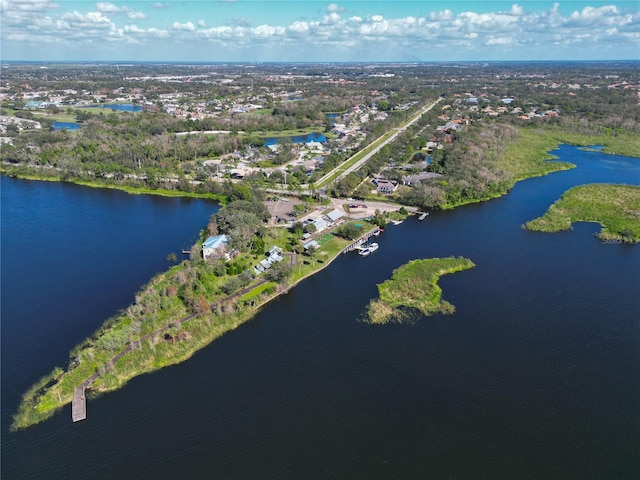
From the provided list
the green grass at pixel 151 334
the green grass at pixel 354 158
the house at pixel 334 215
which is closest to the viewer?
the green grass at pixel 151 334

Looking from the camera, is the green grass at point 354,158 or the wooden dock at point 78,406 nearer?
the wooden dock at point 78,406

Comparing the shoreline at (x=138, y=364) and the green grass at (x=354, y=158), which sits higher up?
the green grass at (x=354, y=158)

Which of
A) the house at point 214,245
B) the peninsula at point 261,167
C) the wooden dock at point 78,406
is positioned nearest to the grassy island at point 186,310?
the peninsula at point 261,167

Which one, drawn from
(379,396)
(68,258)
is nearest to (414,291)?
(379,396)

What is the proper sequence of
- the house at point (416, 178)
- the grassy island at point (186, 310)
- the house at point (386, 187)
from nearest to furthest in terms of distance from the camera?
the grassy island at point (186, 310) → the house at point (386, 187) → the house at point (416, 178)

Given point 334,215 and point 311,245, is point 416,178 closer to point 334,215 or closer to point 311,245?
point 334,215

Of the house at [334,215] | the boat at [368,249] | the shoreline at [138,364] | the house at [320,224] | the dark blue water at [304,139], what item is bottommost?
the shoreline at [138,364]

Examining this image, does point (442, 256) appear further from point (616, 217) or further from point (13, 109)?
point (13, 109)

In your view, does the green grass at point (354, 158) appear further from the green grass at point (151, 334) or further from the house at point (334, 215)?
the green grass at point (151, 334)
